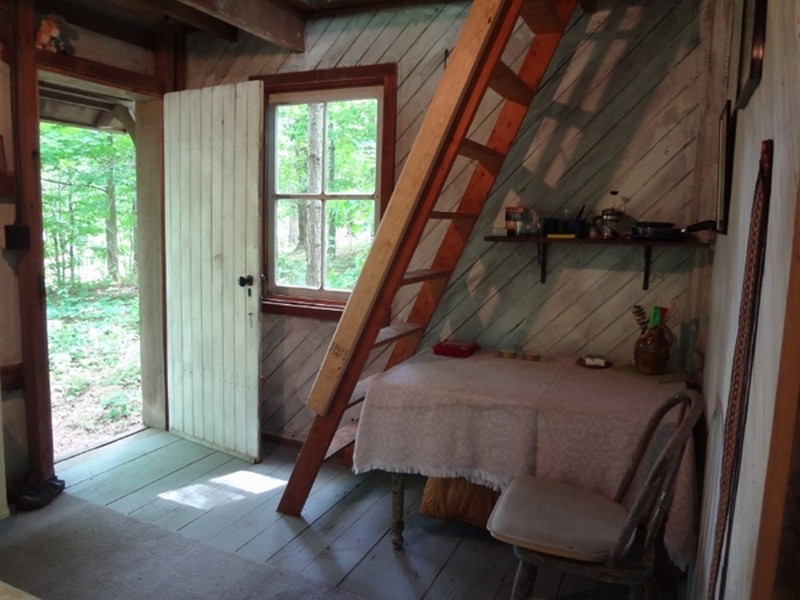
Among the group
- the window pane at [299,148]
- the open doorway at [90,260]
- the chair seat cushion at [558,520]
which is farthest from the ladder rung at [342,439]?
the open doorway at [90,260]

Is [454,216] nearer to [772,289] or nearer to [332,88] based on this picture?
[332,88]

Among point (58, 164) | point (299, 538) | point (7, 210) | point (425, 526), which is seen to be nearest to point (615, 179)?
point (425, 526)

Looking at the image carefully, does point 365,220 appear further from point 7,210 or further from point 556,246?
point 7,210

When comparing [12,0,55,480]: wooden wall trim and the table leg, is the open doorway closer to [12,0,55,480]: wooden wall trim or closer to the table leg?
[12,0,55,480]: wooden wall trim

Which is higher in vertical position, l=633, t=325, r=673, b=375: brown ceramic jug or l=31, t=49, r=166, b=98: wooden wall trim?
l=31, t=49, r=166, b=98: wooden wall trim

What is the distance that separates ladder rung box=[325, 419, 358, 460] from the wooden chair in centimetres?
101

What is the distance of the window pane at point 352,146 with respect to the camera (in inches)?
122

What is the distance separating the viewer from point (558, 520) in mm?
1695

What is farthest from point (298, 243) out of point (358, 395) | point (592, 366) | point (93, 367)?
point (93, 367)

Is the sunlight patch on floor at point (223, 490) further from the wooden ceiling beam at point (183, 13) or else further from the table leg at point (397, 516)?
the wooden ceiling beam at point (183, 13)

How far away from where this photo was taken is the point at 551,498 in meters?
1.82

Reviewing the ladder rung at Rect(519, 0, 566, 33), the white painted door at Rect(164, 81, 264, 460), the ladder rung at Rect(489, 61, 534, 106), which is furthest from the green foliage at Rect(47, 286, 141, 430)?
the ladder rung at Rect(519, 0, 566, 33)

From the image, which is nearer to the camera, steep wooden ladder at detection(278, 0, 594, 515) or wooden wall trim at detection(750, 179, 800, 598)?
wooden wall trim at detection(750, 179, 800, 598)

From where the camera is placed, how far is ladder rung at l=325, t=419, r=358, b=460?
263 centimetres
